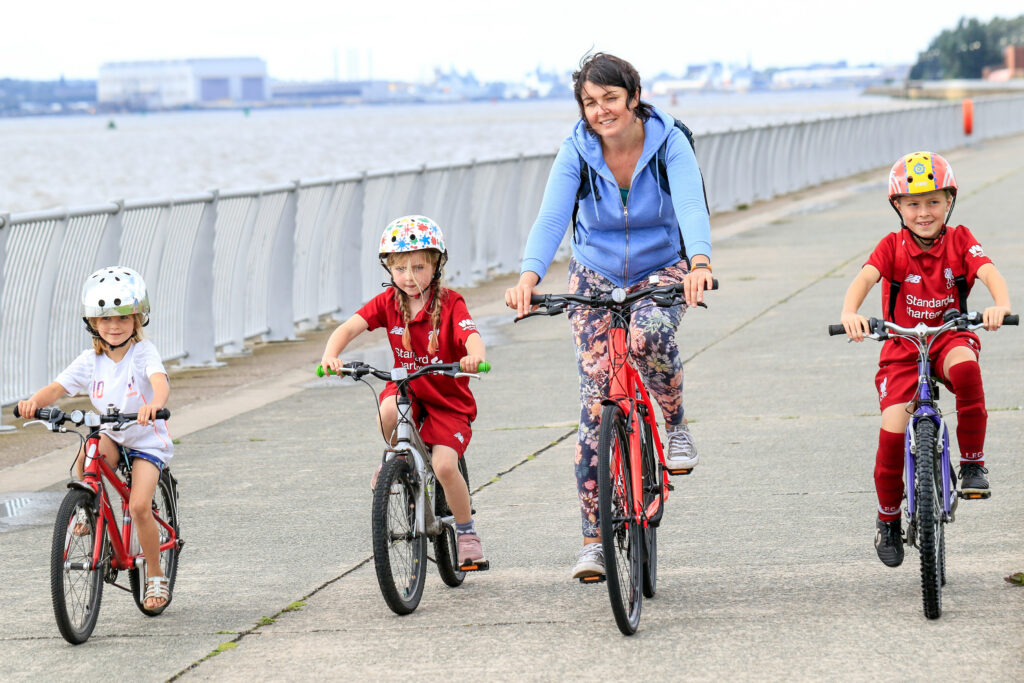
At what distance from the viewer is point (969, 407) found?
5.36 meters

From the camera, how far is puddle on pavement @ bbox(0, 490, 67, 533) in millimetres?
7258

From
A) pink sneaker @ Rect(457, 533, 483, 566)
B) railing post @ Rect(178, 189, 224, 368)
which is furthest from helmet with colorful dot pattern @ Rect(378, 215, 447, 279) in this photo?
railing post @ Rect(178, 189, 224, 368)

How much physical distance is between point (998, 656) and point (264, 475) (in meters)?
4.31

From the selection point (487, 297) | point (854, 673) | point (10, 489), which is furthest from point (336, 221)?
point (854, 673)

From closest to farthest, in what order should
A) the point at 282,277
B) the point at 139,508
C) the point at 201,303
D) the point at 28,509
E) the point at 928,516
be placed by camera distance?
the point at 928,516 < the point at 139,508 < the point at 28,509 < the point at 201,303 < the point at 282,277

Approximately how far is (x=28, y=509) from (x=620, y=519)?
11.6ft

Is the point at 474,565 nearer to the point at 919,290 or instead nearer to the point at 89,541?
the point at 89,541

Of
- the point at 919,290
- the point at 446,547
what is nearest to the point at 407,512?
the point at 446,547

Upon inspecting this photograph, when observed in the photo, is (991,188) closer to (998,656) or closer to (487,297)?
(487,297)

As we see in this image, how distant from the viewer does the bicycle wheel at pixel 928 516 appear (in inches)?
194

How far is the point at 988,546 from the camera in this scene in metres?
5.93

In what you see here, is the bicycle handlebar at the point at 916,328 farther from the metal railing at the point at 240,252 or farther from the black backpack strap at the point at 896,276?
the metal railing at the point at 240,252

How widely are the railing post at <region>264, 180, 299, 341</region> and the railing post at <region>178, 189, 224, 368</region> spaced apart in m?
1.13

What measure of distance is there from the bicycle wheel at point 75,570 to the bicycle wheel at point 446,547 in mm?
1142
